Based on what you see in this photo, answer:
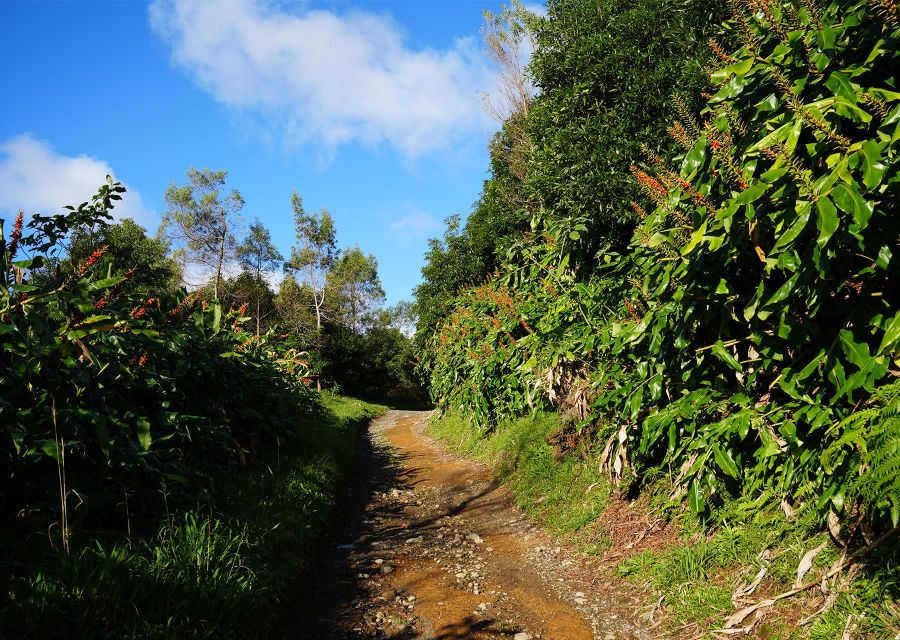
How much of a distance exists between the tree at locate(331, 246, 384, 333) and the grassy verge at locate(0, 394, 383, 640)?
37.5 metres

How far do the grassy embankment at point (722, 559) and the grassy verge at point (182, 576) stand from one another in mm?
2636

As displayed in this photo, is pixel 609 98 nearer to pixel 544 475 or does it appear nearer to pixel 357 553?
pixel 544 475

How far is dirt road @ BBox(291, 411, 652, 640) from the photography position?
3604 mm

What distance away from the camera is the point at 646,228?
3.46 m

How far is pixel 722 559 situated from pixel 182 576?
3.46 meters

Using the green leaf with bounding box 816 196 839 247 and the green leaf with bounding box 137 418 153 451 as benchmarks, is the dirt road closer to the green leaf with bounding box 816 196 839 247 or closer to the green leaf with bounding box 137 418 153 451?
the green leaf with bounding box 137 418 153 451

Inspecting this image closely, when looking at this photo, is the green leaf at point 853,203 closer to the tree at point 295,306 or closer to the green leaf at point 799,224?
the green leaf at point 799,224

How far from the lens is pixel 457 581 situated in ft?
14.4

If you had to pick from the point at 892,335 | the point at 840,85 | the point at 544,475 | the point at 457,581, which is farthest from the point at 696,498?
the point at 544,475

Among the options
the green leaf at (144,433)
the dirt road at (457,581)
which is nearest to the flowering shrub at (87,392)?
the green leaf at (144,433)

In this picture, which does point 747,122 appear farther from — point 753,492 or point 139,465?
point 139,465

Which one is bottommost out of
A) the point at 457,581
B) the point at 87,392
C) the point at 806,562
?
the point at 457,581

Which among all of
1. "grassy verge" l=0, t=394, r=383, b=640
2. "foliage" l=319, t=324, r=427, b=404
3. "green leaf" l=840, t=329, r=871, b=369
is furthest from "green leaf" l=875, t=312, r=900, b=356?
"foliage" l=319, t=324, r=427, b=404

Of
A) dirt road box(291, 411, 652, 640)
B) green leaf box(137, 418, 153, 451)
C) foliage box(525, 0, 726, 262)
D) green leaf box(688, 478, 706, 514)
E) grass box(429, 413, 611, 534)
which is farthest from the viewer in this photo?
foliage box(525, 0, 726, 262)
